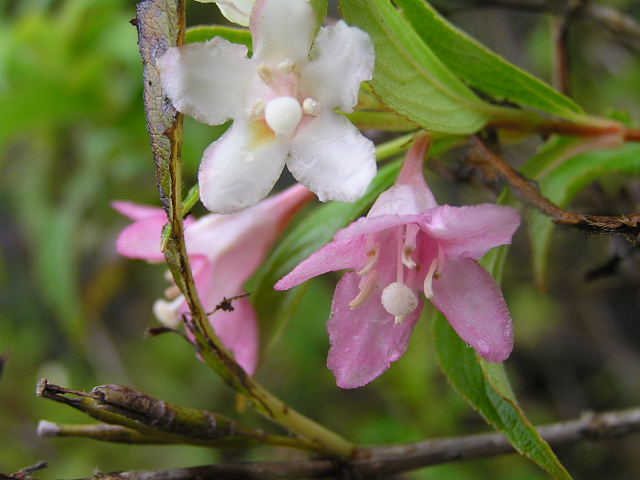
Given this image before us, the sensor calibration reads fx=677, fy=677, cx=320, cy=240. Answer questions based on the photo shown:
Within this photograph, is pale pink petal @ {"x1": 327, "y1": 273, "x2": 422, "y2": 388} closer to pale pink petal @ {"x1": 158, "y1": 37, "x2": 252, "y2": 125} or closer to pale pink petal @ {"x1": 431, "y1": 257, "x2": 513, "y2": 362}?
pale pink petal @ {"x1": 431, "y1": 257, "x2": 513, "y2": 362}

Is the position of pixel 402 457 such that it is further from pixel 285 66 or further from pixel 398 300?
pixel 285 66

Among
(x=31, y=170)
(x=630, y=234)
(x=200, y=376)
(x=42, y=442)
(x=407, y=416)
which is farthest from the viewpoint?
(x=200, y=376)

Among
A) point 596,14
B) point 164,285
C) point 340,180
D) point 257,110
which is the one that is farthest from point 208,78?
point 164,285

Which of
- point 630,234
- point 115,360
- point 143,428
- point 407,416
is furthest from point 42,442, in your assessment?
point 630,234

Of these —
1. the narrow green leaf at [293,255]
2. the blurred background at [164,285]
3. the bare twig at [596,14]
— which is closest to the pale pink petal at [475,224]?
the narrow green leaf at [293,255]

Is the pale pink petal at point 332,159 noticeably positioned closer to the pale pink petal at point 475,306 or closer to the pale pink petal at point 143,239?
the pale pink petal at point 475,306

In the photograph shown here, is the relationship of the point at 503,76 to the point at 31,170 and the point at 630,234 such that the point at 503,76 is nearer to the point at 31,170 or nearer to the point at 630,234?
the point at 630,234

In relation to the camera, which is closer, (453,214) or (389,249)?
(453,214)
